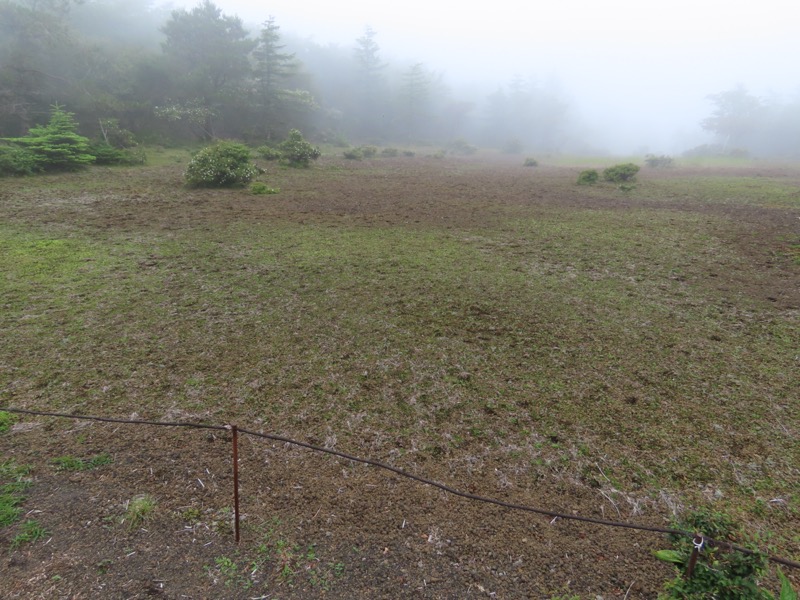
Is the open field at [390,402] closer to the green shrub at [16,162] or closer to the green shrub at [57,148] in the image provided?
the green shrub at [16,162]

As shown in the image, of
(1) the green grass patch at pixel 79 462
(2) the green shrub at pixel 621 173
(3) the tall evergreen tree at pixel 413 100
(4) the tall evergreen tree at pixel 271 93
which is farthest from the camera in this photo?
(3) the tall evergreen tree at pixel 413 100

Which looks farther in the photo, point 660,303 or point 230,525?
point 660,303

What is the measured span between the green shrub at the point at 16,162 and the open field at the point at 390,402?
17.4 ft

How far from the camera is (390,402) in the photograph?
3.43 metres

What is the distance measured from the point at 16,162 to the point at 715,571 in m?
16.5

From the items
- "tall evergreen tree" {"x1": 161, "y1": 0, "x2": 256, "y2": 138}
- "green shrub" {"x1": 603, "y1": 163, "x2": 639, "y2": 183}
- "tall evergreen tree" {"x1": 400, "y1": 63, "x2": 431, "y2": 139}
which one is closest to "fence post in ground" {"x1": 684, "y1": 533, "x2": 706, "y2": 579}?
"green shrub" {"x1": 603, "y1": 163, "x2": 639, "y2": 183}

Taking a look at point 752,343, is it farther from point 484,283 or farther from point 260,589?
point 260,589

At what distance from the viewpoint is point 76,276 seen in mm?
5605

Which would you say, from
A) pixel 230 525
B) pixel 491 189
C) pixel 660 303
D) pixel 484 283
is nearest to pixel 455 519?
pixel 230 525

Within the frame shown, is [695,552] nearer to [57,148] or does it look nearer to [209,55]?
[57,148]

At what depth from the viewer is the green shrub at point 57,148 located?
11.9 m

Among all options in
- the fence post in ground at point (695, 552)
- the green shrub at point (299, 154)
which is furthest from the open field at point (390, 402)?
the green shrub at point (299, 154)

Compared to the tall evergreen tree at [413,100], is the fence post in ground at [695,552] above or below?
below

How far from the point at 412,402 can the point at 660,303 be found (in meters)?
3.91
